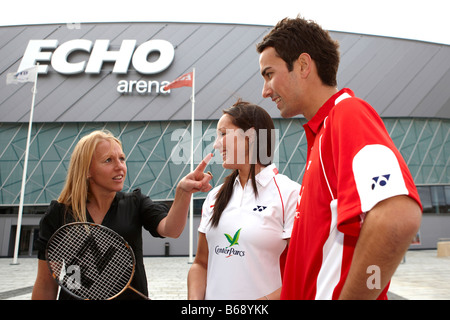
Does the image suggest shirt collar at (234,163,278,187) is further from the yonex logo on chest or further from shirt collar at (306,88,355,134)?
shirt collar at (306,88,355,134)

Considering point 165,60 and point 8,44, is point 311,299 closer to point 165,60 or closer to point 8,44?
point 165,60

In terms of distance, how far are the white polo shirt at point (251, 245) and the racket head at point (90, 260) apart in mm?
565

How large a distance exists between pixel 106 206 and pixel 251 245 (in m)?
1.15

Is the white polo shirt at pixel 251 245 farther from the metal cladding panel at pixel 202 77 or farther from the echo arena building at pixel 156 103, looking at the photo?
the metal cladding panel at pixel 202 77

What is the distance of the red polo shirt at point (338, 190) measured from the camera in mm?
1052

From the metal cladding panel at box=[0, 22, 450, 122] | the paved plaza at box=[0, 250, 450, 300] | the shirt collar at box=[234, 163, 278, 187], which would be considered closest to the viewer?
the shirt collar at box=[234, 163, 278, 187]

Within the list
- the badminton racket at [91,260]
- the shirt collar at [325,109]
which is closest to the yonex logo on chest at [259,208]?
the shirt collar at [325,109]

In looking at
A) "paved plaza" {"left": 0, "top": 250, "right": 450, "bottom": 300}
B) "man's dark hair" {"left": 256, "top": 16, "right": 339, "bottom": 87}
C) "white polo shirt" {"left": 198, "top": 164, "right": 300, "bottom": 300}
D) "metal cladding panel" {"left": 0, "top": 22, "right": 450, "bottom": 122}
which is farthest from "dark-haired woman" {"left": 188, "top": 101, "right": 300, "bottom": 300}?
"metal cladding panel" {"left": 0, "top": 22, "right": 450, "bottom": 122}

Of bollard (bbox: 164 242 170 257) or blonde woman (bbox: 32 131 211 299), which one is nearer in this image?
blonde woman (bbox: 32 131 211 299)

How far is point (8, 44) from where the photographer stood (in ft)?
70.0

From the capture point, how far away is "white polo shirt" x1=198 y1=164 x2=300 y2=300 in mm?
Result: 1953

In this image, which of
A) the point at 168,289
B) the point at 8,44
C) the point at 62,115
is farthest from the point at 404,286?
the point at 8,44

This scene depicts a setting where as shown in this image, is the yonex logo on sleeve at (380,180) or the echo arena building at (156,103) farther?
the echo arena building at (156,103)

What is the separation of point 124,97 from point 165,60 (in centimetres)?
368
